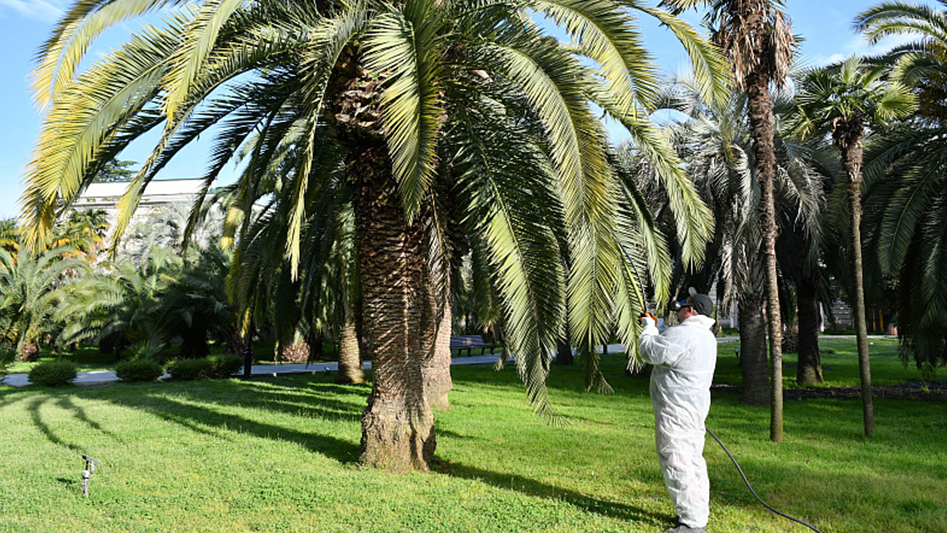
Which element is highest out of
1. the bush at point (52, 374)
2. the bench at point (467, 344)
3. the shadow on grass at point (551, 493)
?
the bench at point (467, 344)

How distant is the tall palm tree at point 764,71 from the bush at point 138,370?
15.1 m

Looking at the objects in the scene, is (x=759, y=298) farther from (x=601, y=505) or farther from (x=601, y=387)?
(x=601, y=505)

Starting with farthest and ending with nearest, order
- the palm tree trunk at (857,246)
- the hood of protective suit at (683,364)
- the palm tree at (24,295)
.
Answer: the palm tree at (24,295), the palm tree trunk at (857,246), the hood of protective suit at (683,364)

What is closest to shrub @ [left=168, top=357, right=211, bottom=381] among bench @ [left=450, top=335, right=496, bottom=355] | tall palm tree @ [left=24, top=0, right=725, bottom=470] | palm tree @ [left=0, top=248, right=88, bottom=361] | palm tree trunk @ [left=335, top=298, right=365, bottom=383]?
palm tree trunk @ [left=335, top=298, right=365, bottom=383]

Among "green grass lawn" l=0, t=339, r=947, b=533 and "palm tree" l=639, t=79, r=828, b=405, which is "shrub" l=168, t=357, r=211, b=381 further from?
"palm tree" l=639, t=79, r=828, b=405

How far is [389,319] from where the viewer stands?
753 cm

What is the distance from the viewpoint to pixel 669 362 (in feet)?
17.3

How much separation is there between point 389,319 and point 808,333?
13.1 metres

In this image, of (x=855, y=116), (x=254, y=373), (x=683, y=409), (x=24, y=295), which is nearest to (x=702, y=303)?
(x=683, y=409)

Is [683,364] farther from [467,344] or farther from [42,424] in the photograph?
[467,344]

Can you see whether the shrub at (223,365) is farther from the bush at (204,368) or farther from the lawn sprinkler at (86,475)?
the lawn sprinkler at (86,475)

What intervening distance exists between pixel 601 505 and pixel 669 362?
69.4 inches

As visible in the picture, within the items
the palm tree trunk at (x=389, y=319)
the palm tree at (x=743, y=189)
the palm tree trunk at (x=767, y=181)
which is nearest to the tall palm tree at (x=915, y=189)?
the palm tree at (x=743, y=189)

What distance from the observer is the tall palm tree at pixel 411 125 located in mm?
5602
